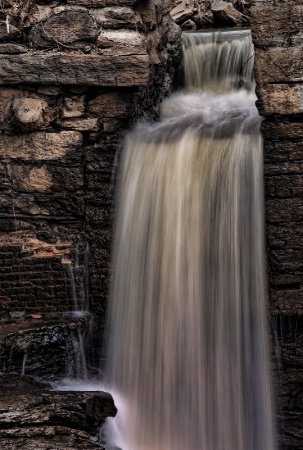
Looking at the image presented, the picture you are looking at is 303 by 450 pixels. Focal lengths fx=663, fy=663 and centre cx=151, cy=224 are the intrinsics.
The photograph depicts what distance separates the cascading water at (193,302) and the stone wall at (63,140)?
0.33 m

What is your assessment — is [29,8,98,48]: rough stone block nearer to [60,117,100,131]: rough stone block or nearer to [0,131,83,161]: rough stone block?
[60,117,100,131]: rough stone block

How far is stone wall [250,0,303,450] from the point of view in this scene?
15.8 feet

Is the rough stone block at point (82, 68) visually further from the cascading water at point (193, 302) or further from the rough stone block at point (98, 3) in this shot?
the cascading water at point (193, 302)

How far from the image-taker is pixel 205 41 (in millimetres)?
7461

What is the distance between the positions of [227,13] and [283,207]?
492 centimetres

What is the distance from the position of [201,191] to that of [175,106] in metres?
1.63

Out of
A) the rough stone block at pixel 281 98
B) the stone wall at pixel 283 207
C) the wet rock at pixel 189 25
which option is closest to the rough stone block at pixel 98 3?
the stone wall at pixel 283 207

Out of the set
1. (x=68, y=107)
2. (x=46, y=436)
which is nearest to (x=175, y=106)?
(x=68, y=107)

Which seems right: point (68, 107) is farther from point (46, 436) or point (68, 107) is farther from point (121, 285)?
point (46, 436)

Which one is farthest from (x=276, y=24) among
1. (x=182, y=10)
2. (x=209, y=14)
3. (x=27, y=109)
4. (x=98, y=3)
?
(x=182, y=10)

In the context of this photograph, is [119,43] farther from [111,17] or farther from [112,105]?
[112,105]

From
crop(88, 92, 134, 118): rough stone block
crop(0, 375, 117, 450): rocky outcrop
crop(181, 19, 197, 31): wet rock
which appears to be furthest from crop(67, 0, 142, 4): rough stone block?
crop(181, 19, 197, 31): wet rock

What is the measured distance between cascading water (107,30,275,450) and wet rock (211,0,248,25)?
13.4ft

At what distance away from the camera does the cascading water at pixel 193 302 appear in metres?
4.80
